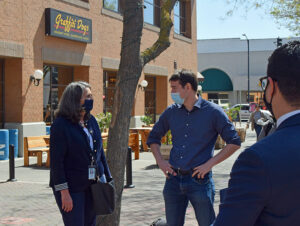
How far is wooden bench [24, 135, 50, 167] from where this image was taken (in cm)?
1274

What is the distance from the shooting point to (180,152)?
4.01m

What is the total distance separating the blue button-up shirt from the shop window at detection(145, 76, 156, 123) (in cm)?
2124

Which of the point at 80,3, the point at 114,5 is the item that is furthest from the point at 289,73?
the point at 114,5

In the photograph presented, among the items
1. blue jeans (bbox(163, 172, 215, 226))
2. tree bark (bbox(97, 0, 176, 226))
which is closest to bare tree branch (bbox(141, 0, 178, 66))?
tree bark (bbox(97, 0, 176, 226))

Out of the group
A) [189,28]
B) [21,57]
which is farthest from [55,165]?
[189,28]

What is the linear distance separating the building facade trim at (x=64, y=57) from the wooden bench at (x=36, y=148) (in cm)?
364

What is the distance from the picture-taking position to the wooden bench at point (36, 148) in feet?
41.8

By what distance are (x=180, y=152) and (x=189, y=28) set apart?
977 inches

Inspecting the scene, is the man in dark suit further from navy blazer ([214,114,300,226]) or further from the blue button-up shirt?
the blue button-up shirt

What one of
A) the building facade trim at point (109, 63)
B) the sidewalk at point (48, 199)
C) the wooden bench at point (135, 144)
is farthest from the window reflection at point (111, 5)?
the sidewalk at point (48, 199)

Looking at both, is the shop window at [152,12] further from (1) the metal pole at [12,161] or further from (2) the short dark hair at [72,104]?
(2) the short dark hair at [72,104]

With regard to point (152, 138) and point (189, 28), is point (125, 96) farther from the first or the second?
point (189, 28)

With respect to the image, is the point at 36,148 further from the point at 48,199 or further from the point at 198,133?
the point at 198,133

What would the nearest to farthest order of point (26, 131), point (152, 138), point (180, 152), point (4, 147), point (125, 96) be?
point (180, 152)
point (152, 138)
point (125, 96)
point (4, 147)
point (26, 131)
